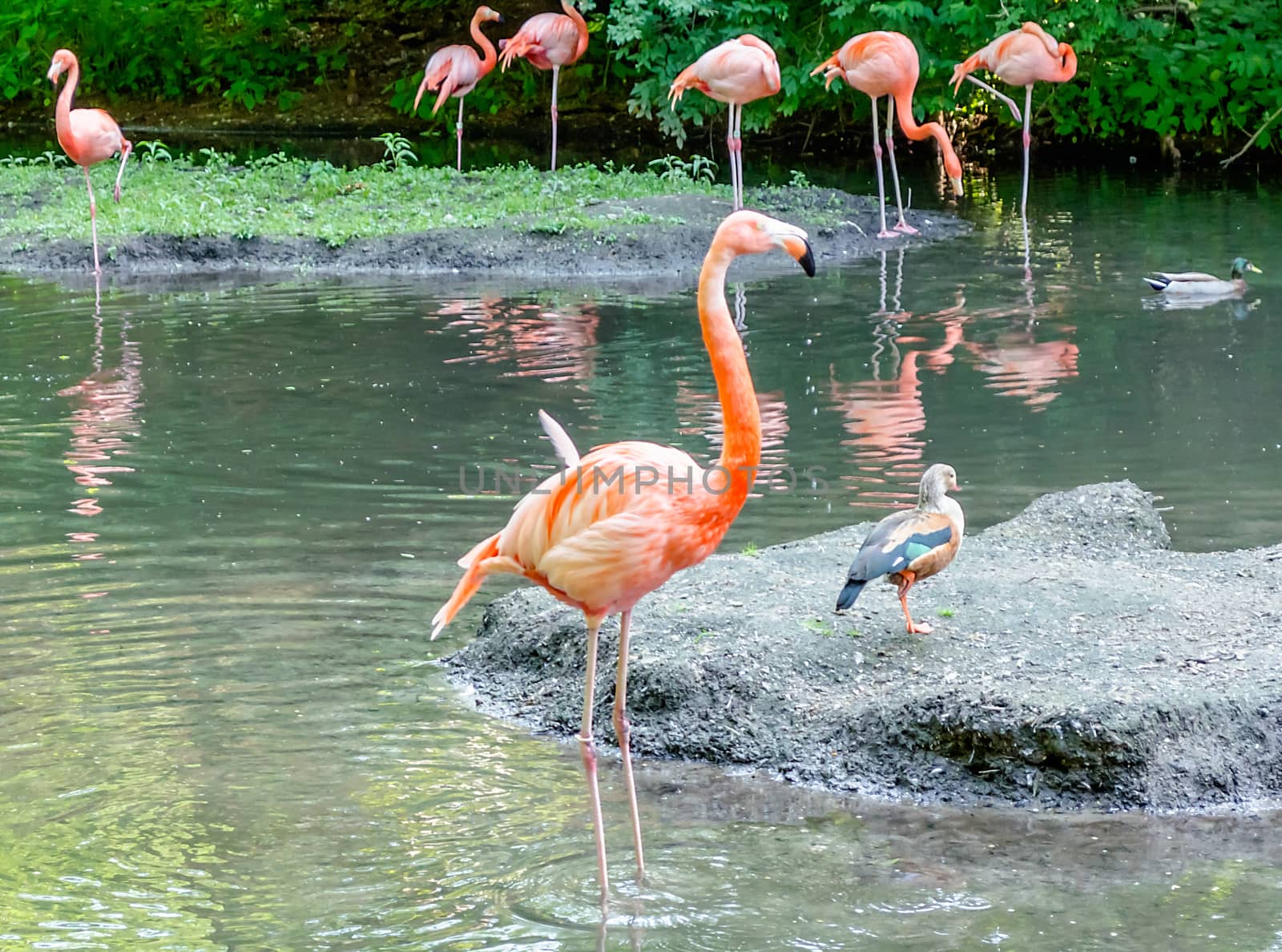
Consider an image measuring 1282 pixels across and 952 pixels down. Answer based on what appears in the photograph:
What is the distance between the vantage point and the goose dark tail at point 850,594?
15.7 feet

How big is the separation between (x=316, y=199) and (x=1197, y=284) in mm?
8133

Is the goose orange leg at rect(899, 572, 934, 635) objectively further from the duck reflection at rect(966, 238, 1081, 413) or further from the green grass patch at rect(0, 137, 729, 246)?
the green grass patch at rect(0, 137, 729, 246)

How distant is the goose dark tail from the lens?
4789 mm

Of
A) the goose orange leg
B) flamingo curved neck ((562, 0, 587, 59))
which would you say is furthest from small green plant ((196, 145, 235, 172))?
the goose orange leg

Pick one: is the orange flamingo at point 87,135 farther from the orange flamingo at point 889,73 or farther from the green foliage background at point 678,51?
the orange flamingo at point 889,73

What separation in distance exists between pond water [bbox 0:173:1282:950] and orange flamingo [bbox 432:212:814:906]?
533 mm

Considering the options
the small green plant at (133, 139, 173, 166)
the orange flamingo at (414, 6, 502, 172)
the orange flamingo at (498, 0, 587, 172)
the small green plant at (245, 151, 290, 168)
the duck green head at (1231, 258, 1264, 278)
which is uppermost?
the orange flamingo at (498, 0, 587, 172)

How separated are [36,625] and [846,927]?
128 inches

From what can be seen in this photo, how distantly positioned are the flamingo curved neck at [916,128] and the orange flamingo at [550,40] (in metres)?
4.35

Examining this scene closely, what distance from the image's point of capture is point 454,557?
6.38 m

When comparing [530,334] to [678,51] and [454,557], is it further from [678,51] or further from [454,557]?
[678,51]

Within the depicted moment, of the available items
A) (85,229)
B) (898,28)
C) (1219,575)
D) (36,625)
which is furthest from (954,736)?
(898,28)

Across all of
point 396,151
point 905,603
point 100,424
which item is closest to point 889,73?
point 396,151

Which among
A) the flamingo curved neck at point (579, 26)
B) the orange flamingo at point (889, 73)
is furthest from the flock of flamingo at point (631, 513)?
the flamingo curved neck at point (579, 26)
